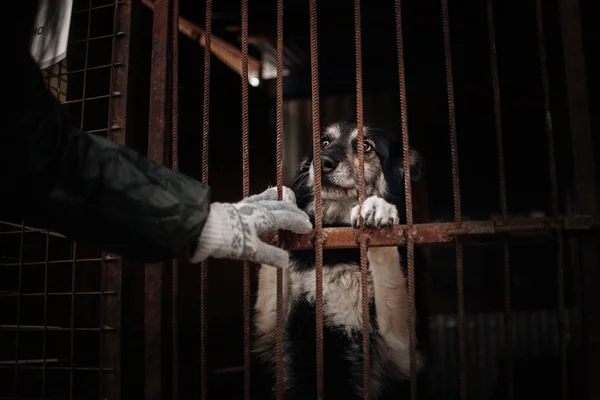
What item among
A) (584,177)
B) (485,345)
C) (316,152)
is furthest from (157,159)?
(485,345)

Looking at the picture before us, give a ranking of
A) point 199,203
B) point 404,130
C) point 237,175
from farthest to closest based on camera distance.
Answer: point 237,175, point 404,130, point 199,203

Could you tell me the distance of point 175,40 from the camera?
2.34 meters

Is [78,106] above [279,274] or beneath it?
above

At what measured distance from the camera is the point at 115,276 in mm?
2184

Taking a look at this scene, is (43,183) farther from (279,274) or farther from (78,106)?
(78,106)

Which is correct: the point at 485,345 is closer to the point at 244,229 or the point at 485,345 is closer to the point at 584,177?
the point at 584,177

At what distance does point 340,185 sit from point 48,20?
5.93ft

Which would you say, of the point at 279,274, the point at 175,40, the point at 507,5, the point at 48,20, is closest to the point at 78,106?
the point at 48,20

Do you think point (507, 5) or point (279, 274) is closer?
point (279, 274)

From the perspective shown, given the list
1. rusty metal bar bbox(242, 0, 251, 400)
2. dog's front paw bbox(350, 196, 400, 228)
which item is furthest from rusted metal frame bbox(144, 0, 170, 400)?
dog's front paw bbox(350, 196, 400, 228)

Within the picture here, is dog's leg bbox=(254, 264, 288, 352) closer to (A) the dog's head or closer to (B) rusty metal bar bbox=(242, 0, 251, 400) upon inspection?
(A) the dog's head

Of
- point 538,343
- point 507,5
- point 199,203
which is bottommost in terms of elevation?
point 538,343

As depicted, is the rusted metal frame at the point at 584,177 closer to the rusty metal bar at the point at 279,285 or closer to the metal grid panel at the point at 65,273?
the rusty metal bar at the point at 279,285

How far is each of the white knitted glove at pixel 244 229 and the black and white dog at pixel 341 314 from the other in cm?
71
